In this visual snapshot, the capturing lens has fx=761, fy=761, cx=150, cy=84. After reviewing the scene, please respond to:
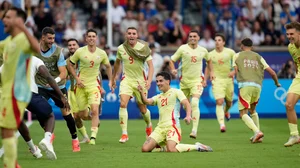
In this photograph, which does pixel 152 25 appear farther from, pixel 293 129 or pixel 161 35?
pixel 293 129

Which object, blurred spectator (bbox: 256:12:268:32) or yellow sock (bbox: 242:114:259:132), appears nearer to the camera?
yellow sock (bbox: 242:114:259:132)

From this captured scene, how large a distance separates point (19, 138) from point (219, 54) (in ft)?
20.2

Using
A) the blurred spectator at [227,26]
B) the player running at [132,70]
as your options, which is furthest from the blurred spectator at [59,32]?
the player running at [132,70]

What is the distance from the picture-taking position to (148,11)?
3081cm

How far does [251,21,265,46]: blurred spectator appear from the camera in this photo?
30.2 meters

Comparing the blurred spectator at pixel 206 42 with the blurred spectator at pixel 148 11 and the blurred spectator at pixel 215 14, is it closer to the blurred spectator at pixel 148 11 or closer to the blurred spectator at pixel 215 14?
the blurred spectator at pixel 215 14

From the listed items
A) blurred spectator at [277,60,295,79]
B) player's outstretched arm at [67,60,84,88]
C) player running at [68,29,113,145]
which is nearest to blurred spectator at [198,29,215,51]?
blurred spectator at [277,60,295,79]

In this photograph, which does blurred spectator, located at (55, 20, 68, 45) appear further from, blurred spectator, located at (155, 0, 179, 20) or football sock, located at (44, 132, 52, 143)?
football sock, located at (44, 132, 52, 143)

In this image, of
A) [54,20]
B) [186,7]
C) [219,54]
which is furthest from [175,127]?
[186,7]

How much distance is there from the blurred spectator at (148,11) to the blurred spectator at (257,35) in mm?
4083

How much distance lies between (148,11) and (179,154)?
17.3 metres

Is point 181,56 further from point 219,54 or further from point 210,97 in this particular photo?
point 210,97

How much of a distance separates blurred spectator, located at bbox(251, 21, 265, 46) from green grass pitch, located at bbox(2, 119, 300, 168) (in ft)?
32.8

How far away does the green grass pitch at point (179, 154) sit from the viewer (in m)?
12.7
